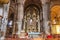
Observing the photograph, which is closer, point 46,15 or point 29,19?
point 46,15

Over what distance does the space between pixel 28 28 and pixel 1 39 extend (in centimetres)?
746

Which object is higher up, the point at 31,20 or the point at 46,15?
the point at 46,15

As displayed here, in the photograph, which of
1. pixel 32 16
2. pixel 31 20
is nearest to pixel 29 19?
pixel 31 20

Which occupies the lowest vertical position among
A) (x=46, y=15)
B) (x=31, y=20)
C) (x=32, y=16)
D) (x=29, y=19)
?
(x=31, y=20)

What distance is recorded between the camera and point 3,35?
42.2 ft

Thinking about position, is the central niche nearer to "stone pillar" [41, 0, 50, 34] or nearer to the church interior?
the church interior

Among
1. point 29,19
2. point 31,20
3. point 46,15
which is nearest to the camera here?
point 46,15

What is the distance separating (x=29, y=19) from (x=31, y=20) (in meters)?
0.34

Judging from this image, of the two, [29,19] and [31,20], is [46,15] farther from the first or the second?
[29,19]

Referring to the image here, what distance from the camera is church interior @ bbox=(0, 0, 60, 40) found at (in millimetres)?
13927

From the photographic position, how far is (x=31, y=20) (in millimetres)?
19594

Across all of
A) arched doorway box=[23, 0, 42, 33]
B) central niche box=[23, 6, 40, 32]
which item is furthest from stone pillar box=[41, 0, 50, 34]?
central niche box=[23, 6, 40, 32]

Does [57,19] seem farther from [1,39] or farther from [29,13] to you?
[1,39]

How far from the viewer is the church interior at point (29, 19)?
13927mm
